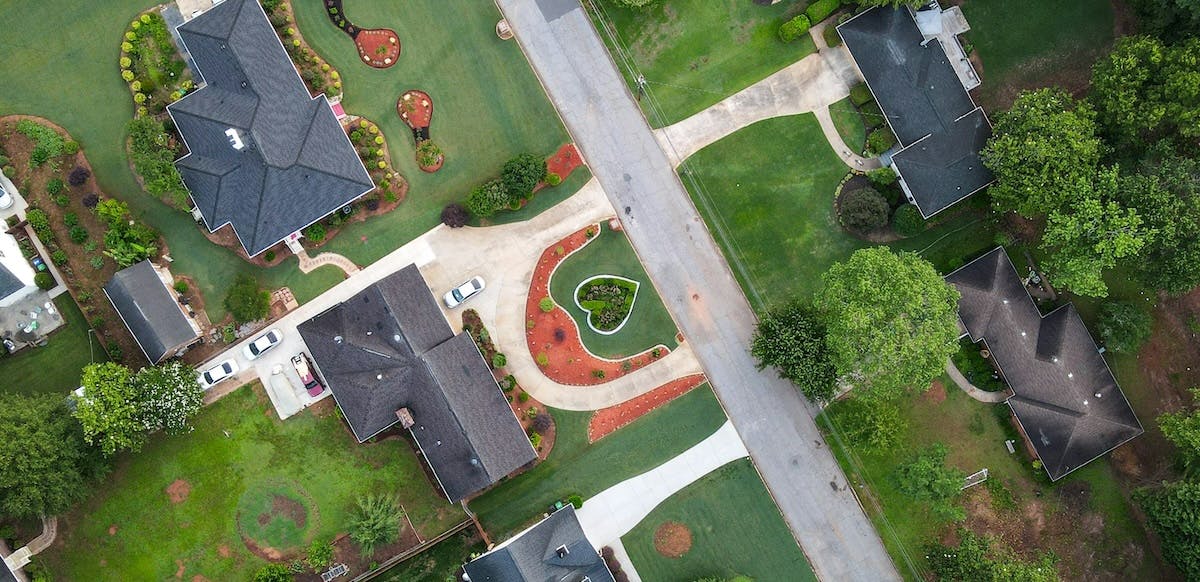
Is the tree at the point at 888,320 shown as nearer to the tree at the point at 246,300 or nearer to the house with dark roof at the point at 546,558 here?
the house with dark roof at the point at 546,558

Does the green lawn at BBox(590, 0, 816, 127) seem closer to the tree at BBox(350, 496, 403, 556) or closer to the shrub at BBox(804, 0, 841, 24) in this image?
the shrub at BBox(804, 0, 841, 24)

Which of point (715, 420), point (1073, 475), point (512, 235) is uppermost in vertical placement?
point (512, 235)

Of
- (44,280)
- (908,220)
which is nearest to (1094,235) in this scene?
(908,220)

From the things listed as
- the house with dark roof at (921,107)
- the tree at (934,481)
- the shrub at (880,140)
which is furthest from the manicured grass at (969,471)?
the shrub at (880,140)

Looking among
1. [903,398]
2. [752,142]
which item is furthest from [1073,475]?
[752,142]

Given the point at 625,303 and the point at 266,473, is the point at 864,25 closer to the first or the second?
the point at 625,303
